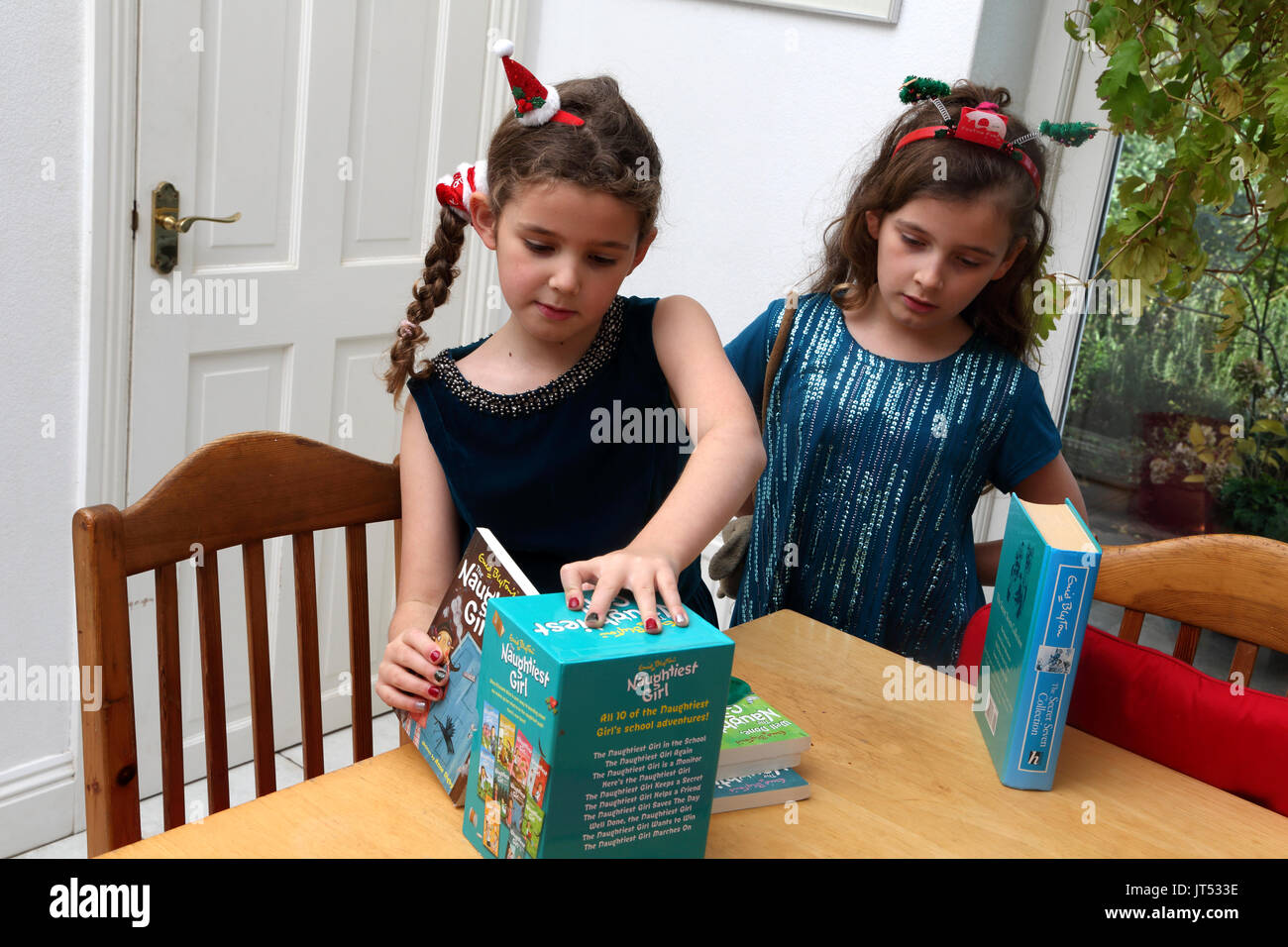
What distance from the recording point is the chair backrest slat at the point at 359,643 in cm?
120

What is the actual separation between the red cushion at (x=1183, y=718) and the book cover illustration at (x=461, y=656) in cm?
58

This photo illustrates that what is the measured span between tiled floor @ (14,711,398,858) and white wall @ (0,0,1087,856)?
57mm

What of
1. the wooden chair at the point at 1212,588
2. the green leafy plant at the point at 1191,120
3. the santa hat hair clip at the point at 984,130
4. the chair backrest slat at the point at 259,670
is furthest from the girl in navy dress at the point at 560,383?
the green leafy plant at the point at 1191,120

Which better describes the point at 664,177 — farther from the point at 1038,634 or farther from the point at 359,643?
the point at 1038,634

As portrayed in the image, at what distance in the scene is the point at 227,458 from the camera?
3.53ft

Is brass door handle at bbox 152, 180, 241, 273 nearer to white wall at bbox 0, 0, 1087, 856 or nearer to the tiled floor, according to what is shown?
white wall at bbox 0, 0, 1087, 856

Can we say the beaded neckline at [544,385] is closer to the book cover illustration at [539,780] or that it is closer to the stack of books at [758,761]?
the stack of books at [758,761]

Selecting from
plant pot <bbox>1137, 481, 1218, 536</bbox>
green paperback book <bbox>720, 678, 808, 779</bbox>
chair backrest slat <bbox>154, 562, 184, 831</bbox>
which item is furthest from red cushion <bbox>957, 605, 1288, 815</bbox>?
plant pot <bbox>1137, 481, 1218, 536</bbox>

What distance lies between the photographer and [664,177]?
233 centimetres

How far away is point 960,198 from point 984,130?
10cm

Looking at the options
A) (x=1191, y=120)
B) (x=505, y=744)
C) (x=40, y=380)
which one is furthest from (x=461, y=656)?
(x=40, y=380)

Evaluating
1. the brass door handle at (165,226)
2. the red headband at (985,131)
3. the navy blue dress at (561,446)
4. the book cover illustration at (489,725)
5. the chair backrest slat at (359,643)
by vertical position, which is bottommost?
the chair backrest slat at (359,643)
